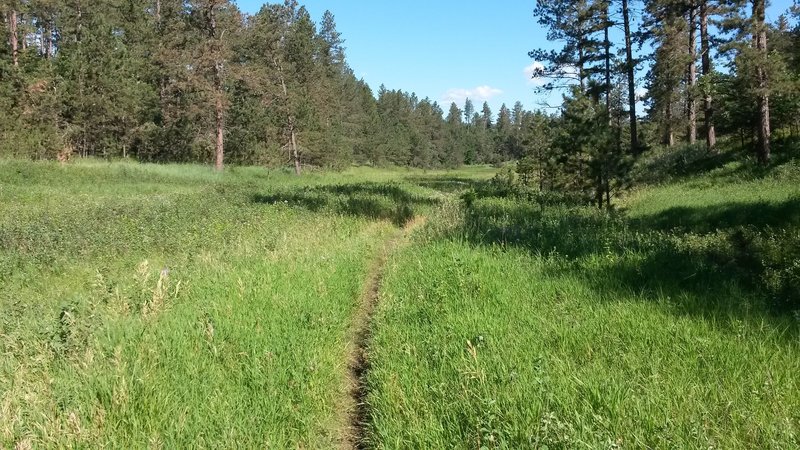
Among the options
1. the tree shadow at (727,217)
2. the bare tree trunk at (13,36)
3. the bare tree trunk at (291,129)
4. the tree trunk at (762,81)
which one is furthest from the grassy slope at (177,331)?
the bare tree trunk at (13,36)

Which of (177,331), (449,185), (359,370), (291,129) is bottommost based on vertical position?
(359,370)

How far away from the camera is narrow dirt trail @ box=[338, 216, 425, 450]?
12.4 ft

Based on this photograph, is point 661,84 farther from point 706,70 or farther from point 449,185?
point 449,185

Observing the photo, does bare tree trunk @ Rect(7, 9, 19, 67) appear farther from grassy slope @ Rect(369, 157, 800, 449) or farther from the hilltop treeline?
grassy slope @ Rect(369, 157, 800, 449)

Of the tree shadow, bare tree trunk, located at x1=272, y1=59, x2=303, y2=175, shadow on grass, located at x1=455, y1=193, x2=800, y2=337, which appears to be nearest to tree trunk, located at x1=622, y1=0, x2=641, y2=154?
the tree shadow

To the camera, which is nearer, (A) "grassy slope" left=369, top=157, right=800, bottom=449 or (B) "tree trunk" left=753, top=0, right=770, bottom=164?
(A) "grassy slope" left=369, top=157, right=800, bottom=449

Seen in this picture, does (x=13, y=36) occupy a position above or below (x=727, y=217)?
above

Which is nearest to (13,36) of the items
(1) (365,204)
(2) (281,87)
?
(2) (281,87)

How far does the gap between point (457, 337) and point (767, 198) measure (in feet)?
45.8

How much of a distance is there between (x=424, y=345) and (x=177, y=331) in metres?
2.40

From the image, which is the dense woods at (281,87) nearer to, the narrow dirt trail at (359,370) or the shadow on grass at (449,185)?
the shadow on grass at (449,185)

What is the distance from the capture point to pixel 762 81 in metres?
18.6

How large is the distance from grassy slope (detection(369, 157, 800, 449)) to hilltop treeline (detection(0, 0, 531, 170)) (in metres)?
27.2

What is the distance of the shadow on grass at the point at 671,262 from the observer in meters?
4.65
